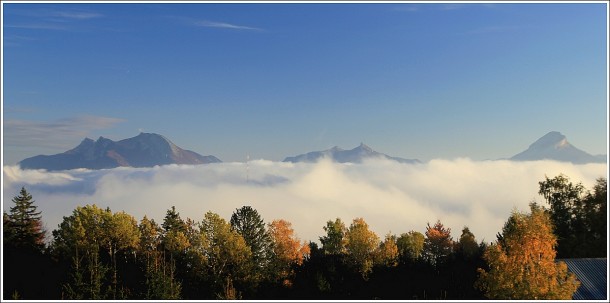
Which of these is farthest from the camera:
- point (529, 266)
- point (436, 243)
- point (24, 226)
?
point (436, 243)

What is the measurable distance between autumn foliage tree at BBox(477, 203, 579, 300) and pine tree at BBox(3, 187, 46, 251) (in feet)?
109

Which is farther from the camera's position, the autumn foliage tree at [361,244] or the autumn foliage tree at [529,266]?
the autumn foliage tree at [361,244]

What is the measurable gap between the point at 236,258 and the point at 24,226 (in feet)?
53.4

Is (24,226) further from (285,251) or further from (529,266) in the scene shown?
(529,266)

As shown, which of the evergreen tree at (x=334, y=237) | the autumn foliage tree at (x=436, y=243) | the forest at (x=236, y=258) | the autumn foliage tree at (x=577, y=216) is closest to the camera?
the forest at (x=236, y=258)

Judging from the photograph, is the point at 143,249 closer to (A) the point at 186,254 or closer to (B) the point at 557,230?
(A) the point at 186,254

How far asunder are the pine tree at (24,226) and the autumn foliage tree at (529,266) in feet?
109

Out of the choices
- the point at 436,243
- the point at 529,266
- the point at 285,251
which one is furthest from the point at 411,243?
the point at 529,266

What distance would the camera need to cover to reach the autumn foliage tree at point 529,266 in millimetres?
29281

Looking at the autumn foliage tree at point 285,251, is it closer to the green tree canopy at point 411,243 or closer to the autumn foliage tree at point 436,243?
the green tree canopy at point 411,243

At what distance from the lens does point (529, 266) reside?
2978 centimetres

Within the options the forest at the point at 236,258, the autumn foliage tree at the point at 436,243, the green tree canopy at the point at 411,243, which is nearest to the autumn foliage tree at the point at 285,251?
the forest at the point at 236,258

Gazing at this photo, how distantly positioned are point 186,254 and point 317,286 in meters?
10.7

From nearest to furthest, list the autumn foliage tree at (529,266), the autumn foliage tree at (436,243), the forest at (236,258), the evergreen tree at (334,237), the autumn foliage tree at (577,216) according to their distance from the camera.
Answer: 1. the autumn foliage tree at (529,266)
2. the forest at (236,258)
3. the autumn foliage tree at (577,216)
4. the evergreen tree at (334,237)
5. the autumn foliage tree at (436,243)
